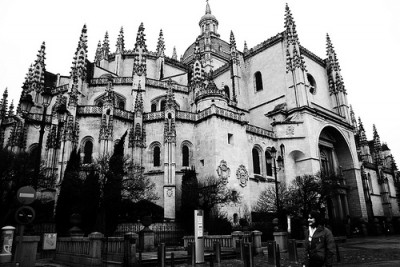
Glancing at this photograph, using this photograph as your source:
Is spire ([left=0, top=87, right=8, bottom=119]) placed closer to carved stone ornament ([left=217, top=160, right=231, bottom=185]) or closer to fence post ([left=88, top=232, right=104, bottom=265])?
carved stone ornament ([left=217, top=160, right=231, bottom=185])

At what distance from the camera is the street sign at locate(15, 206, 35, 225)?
24.6 feet

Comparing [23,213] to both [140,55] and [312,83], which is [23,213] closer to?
[140,55]

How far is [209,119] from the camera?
2888 centimetres

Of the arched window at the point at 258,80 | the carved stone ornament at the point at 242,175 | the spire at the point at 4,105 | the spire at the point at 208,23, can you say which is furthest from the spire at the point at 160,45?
the carved stone ornament at the point at 242,175

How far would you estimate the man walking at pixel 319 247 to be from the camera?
5260mm

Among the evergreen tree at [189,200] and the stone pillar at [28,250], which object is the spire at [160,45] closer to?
the evergreen tree at [189,200]

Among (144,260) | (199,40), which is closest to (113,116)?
(144,260)

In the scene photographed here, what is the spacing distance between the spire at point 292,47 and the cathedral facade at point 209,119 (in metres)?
0.12

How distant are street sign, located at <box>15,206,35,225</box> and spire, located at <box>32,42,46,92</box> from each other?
2678cm

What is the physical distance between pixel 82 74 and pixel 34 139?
7.66 metres

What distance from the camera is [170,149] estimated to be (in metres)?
26.4

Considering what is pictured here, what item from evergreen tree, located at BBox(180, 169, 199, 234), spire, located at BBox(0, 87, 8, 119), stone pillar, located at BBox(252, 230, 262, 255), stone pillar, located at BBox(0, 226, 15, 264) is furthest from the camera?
spire, located at BBox(0, 87, 8, 119)

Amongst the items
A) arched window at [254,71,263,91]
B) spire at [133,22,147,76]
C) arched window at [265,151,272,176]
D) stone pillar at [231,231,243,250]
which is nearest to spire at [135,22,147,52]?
spire at [133,22,147,76]

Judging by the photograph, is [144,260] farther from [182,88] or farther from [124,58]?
[124,58]
